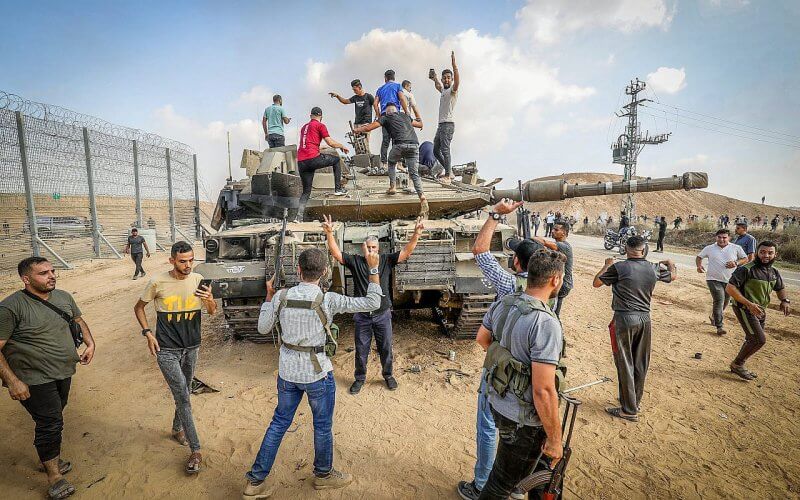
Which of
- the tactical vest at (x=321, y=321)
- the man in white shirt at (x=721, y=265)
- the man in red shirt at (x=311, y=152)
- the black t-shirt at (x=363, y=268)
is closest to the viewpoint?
the tactical vest at (x=321, y=321)

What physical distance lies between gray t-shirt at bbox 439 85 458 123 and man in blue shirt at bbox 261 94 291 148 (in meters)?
3.79

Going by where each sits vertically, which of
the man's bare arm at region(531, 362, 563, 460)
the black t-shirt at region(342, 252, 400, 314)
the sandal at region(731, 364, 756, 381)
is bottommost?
the sandal at region(731, 364, 756, 381)

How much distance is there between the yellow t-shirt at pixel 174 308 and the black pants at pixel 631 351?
4.04 meters

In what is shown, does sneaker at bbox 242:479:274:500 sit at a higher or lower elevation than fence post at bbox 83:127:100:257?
lower

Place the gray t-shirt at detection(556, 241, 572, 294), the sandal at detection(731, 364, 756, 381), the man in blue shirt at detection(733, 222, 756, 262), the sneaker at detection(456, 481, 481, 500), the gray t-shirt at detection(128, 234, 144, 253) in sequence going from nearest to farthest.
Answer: the sneaker at detection(456, 481, 481, 500) < the sandal at detection(731, 364, 756, 381) < the gray t-shirt at detection(556, 241, 572, 294) < the man in blue shirt at detection(733, 222, 756, 262) < the gray t-shirt at detection(128, 234, 144, 253)

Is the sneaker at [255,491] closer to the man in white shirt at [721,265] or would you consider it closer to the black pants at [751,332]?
the black pants at [751,332]

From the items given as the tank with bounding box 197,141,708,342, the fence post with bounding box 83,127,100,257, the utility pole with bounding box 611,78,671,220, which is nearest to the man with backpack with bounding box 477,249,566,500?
the tank with bounding box 197,141,708,342

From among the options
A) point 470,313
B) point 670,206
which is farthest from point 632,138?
point 470,313

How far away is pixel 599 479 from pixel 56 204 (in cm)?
1710

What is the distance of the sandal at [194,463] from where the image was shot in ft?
10.2

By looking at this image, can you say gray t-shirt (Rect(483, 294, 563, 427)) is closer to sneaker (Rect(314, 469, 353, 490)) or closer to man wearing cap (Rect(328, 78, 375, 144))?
sneaker (Rect(314, 469, 353, 490))

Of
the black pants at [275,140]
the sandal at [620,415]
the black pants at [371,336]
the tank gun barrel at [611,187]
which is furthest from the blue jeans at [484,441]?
the black pants at [275,140]

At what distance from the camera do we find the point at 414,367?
5.11 metres

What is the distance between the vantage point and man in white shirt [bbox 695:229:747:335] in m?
6.50
